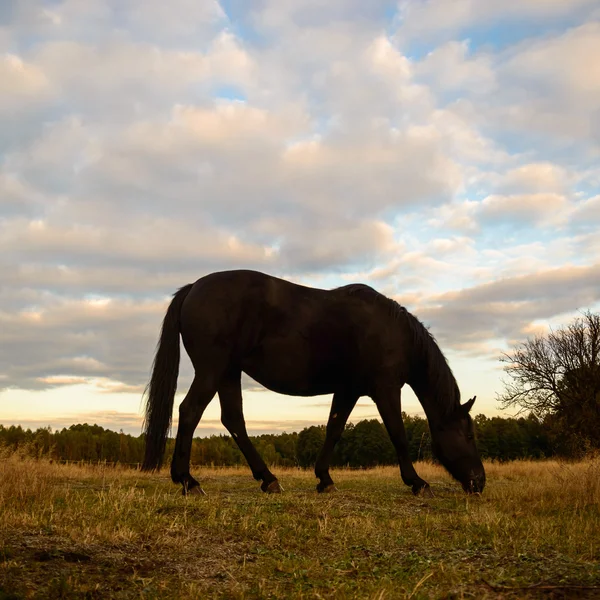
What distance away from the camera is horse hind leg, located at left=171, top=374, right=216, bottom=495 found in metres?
8.02

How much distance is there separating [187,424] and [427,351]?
13.0ft

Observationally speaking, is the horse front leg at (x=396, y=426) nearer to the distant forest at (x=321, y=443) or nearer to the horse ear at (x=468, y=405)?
the horse ear at (x=468, y=405)

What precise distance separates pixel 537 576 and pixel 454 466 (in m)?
5.68

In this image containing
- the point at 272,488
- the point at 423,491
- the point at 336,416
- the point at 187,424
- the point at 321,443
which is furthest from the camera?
the point at 321,443

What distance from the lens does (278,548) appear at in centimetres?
475

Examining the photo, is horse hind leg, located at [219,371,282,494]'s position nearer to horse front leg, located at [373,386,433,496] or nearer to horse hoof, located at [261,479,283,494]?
horse hoof, located at [261,479,283,494]

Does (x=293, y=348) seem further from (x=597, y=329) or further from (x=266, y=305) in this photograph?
(x=597, y=329)

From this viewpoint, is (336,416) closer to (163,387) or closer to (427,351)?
(427,351)

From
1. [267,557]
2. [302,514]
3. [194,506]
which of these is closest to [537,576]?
[267,557]

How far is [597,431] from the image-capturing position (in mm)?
31344

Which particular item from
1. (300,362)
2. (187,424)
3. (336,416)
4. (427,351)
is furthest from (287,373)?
(427,351)

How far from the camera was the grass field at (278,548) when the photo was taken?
3625 mm

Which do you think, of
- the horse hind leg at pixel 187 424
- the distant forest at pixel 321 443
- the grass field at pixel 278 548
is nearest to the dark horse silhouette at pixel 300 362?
the horse hind leg at pixel 187 424

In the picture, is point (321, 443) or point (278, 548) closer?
point (278, 548)
